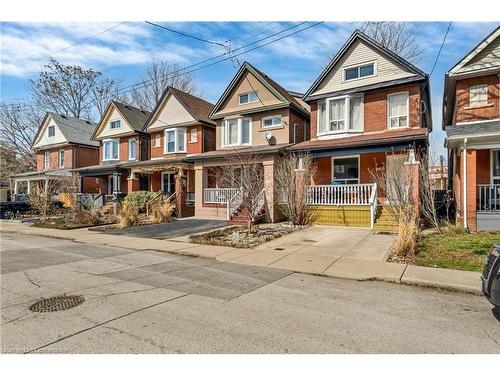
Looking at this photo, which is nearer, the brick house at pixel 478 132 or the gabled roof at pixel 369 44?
the brick house at pixel 478 132

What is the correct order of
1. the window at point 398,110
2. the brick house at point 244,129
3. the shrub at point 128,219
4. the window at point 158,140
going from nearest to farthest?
the window at point 398,110 → the shrub at point 128,219 → the brick house at point 244,129 → the window at point 158,140

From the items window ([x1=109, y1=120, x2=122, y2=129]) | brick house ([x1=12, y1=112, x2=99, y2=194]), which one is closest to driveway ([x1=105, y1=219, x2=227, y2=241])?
window ([x1=109, y1=120, x2=122, y2=129])

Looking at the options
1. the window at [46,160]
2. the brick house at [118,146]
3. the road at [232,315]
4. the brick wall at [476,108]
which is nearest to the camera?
the road at [232,315]

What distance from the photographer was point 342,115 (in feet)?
60.8

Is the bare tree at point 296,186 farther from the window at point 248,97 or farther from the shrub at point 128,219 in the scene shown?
the shrub at point 128,219

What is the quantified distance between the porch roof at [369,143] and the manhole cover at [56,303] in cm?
1374

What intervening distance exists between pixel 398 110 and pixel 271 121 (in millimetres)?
7534

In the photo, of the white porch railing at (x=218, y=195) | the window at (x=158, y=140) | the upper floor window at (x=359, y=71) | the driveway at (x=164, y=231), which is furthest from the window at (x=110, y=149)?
the upper floor window at (x=359, y=71)

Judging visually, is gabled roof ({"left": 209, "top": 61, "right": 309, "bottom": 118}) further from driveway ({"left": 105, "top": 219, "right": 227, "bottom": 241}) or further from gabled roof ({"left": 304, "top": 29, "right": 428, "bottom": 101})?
driveway ({"left": 105, "top": 219, "right": 227, "bottom": 241})

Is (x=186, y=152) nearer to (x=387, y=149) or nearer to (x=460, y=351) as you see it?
(x=387, y=149)

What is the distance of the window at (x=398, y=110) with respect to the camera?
55.5 feet

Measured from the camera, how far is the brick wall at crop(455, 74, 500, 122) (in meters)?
14.6

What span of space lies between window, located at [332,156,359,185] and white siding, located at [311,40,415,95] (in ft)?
13.8

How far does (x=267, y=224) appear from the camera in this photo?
1691 cm
